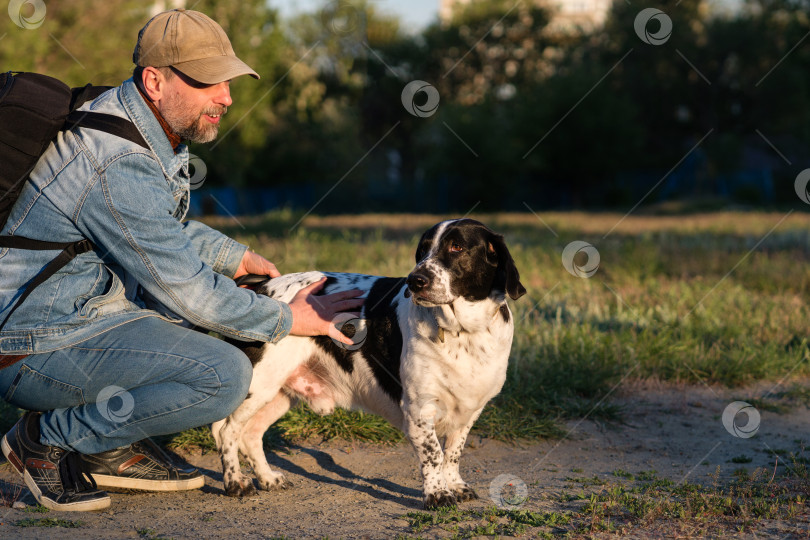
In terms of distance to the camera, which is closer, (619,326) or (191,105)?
(191,105)

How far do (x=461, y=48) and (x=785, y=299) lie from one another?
126ft

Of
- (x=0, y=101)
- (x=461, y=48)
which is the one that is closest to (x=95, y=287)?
(x=0, y=101)

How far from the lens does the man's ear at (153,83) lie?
3176 mm

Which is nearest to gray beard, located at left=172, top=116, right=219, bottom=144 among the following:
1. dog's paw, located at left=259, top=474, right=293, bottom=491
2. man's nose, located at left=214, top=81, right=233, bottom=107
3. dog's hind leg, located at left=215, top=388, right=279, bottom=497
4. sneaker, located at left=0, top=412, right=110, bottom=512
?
man's nose, located at left=214, top=81, right=233, bottom=107

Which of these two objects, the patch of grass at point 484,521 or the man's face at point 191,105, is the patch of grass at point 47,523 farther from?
the man's face at point 191,105

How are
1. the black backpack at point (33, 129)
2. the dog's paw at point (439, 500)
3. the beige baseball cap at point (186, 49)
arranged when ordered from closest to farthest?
the black backpack at point (33, 129) < the beige baseball cap at point (186, 49) < the dog's paw at point (439, 500)

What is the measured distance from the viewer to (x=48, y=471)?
3.22m

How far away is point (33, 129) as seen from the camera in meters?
2.92

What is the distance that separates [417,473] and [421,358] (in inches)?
32.0

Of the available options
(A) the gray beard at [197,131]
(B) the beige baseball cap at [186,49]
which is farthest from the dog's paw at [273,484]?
(B) the beige baseball cap at [186,49]

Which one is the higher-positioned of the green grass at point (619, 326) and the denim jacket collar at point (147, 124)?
the green grass at point (619, 326)

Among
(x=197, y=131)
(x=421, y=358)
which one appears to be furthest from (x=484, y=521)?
(x=197, y=131)

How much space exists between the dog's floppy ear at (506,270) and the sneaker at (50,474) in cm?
192

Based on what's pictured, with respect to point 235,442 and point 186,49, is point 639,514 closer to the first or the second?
point 235,442
